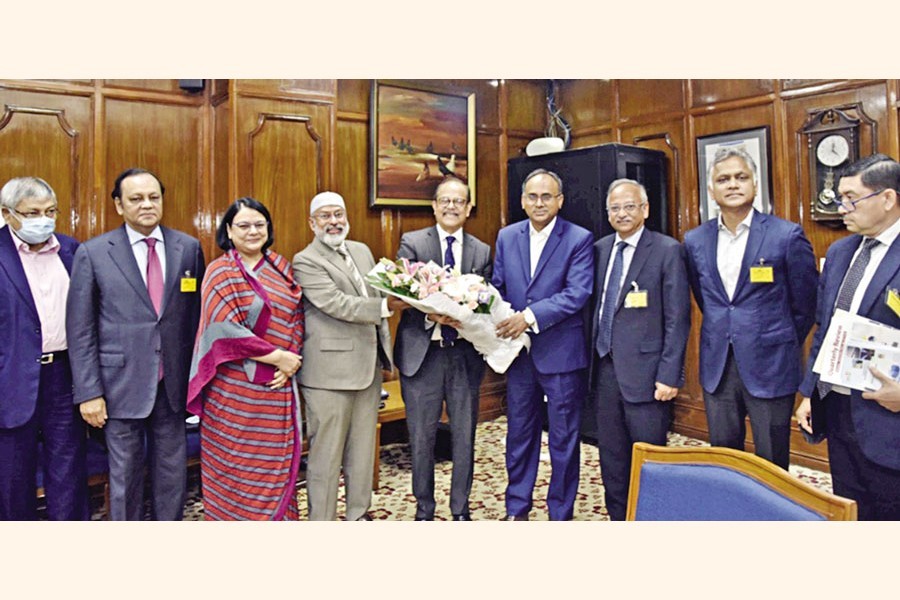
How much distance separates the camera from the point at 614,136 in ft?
15.4

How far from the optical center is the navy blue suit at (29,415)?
2426 mm

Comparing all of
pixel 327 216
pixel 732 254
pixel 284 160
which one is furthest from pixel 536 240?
pixel 284 160

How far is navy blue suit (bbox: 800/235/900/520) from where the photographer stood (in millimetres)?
2016

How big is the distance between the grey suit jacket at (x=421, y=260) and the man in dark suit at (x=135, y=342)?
0.91 m

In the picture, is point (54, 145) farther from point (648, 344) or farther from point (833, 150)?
point (833, 150)

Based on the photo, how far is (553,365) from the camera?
277cm

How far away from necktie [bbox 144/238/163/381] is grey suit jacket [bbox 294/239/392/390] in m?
0.56

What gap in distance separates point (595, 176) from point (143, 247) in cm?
271

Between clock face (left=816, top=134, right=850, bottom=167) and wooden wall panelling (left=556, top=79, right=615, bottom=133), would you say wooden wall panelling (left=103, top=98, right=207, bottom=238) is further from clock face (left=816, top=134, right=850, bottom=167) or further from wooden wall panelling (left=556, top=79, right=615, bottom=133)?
clock face (left=816, top=134, right=850, bottom=167)

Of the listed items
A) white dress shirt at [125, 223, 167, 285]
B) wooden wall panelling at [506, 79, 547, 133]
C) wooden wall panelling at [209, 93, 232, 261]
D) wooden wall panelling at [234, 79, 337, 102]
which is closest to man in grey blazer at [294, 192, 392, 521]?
white dress shirt at [125, 223, 167, 285]

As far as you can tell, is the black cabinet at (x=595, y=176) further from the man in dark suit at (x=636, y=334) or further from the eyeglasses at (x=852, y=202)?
the eyeglasses at (x=852, y=202)

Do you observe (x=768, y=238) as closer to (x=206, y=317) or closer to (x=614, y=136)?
(x=206, y=317)

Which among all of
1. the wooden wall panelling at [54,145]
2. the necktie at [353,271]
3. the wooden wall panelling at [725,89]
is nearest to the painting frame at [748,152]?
the wooden wall panelling at [725,89]

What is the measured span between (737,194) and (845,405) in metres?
0.84
